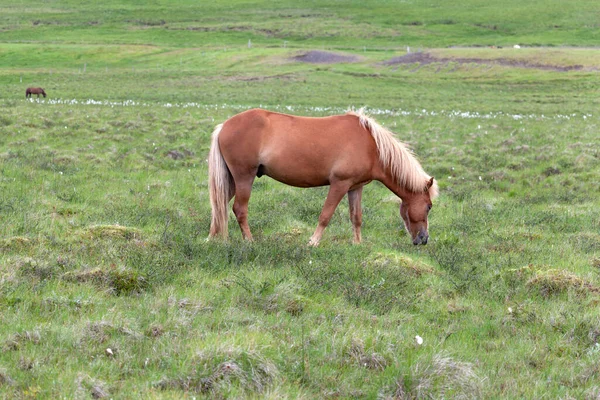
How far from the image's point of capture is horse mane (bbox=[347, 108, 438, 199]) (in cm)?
1024

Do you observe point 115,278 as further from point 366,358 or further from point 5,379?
point 366,358

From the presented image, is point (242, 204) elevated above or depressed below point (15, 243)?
below

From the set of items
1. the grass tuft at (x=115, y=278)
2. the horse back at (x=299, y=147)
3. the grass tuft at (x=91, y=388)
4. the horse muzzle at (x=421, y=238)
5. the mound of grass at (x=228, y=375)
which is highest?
the horse back at (x=299, y=147)

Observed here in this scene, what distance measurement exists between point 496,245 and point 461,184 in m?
5.59

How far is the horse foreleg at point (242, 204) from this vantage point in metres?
10.2

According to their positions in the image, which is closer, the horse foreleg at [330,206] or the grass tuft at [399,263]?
the grass tuft at [399,263]

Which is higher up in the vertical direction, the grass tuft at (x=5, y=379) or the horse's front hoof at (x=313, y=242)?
the grass tuft at (x=5, y=379)

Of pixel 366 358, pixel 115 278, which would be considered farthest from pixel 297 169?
pixel 366 358

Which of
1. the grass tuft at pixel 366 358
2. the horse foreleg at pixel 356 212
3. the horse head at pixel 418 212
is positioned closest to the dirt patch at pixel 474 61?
the horse head at pixel 418 212

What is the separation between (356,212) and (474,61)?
5629 cm

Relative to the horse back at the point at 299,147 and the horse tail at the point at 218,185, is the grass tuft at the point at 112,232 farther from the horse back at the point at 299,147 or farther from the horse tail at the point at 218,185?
the horse back at the point at 299,147

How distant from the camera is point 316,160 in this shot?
10.2 metres

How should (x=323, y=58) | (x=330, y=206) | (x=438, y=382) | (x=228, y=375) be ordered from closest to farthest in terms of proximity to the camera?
1. (x=228, y=375)
2. (x=438, y=382)
3. (x=330, y=206)
4. (x=323, y=58)

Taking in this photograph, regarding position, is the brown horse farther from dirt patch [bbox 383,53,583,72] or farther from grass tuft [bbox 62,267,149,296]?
dirt patch [bbox 383,53,583,72]
